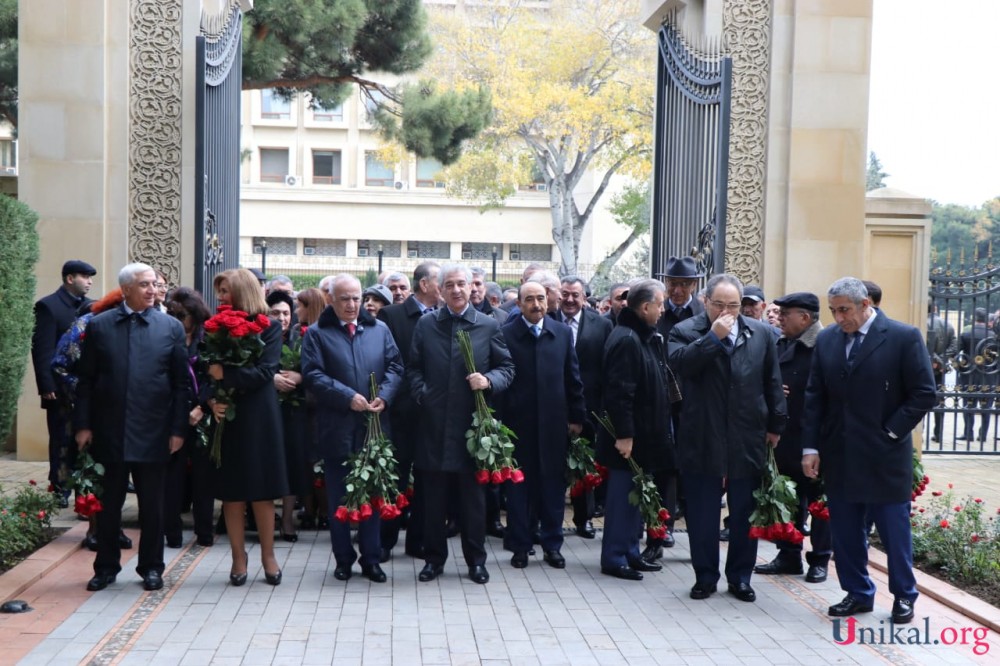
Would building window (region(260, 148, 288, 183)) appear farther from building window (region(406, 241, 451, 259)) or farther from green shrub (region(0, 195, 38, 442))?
green shrub (region(0, 195, 38, 442))

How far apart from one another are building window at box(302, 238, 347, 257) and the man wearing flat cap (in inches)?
1908

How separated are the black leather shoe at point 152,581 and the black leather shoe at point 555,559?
8.59 ft

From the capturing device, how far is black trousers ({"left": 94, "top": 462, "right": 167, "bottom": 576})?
7.05m

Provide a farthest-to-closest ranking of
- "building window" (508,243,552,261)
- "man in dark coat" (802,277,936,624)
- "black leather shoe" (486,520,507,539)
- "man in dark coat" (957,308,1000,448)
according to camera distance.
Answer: "building window" (508,243,552,261) → "man in dark coat" (957,308,1000,448) → "black leather shoe" (486,520,507,539) → "man in dark coat" (802,277,936,624)

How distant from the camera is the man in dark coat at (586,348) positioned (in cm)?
851

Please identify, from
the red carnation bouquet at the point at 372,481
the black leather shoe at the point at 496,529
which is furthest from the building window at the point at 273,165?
the red carnation bouquet at the point at 372,481

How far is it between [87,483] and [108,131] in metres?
5.31

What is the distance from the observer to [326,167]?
56.4 meters

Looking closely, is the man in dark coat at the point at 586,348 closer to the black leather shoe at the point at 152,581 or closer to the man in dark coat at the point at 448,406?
the man in dark coat at the point at 448,406

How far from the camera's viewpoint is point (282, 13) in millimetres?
15203

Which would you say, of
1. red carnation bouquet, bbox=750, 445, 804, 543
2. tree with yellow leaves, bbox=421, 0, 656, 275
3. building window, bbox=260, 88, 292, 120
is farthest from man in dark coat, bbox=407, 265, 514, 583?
building window, bbox=260, 88, 292, 120

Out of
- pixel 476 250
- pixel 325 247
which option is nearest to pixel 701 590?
pixel 476 250

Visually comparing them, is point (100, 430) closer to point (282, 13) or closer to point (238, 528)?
point (238, 528)

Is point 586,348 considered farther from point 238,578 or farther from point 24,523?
point 24,523
